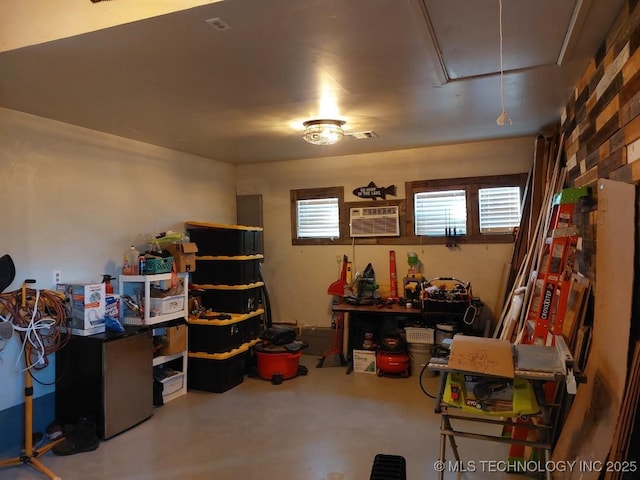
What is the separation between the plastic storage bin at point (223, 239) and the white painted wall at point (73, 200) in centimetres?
35

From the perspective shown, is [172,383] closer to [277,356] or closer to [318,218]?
[277,356]

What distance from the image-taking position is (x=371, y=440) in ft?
10.3

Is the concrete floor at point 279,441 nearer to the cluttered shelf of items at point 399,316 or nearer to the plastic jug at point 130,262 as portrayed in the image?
the cluttered shelf of items at point 399,316

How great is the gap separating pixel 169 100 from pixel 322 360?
Answer: 3.35 meters

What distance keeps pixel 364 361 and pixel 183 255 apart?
231 cm

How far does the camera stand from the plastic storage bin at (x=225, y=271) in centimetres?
449

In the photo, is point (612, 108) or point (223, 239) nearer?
point (612, 108)

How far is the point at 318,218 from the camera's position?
5.59m

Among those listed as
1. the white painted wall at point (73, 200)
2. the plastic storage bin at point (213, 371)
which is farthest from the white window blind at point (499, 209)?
the white painted wall at point (73, 200)

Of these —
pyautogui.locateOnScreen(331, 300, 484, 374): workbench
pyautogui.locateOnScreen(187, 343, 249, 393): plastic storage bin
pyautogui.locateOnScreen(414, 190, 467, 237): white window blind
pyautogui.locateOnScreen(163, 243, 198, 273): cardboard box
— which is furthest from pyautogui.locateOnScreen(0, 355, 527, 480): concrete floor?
pyautogui.locateOnScreen(414, 190, 467, 237): white window blind

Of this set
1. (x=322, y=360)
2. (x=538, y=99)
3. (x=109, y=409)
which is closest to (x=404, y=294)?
(x=322, y=360)

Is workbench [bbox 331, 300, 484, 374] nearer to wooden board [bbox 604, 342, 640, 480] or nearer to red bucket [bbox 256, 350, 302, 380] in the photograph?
red bucket [bbox 256, 350, 302, 380]

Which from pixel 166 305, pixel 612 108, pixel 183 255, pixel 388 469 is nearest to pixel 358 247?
pixel 183 255

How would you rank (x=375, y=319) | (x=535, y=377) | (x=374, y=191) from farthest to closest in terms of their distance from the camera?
(x=374, y=191)
(x=375, y=319)
(x=535, y=377)
